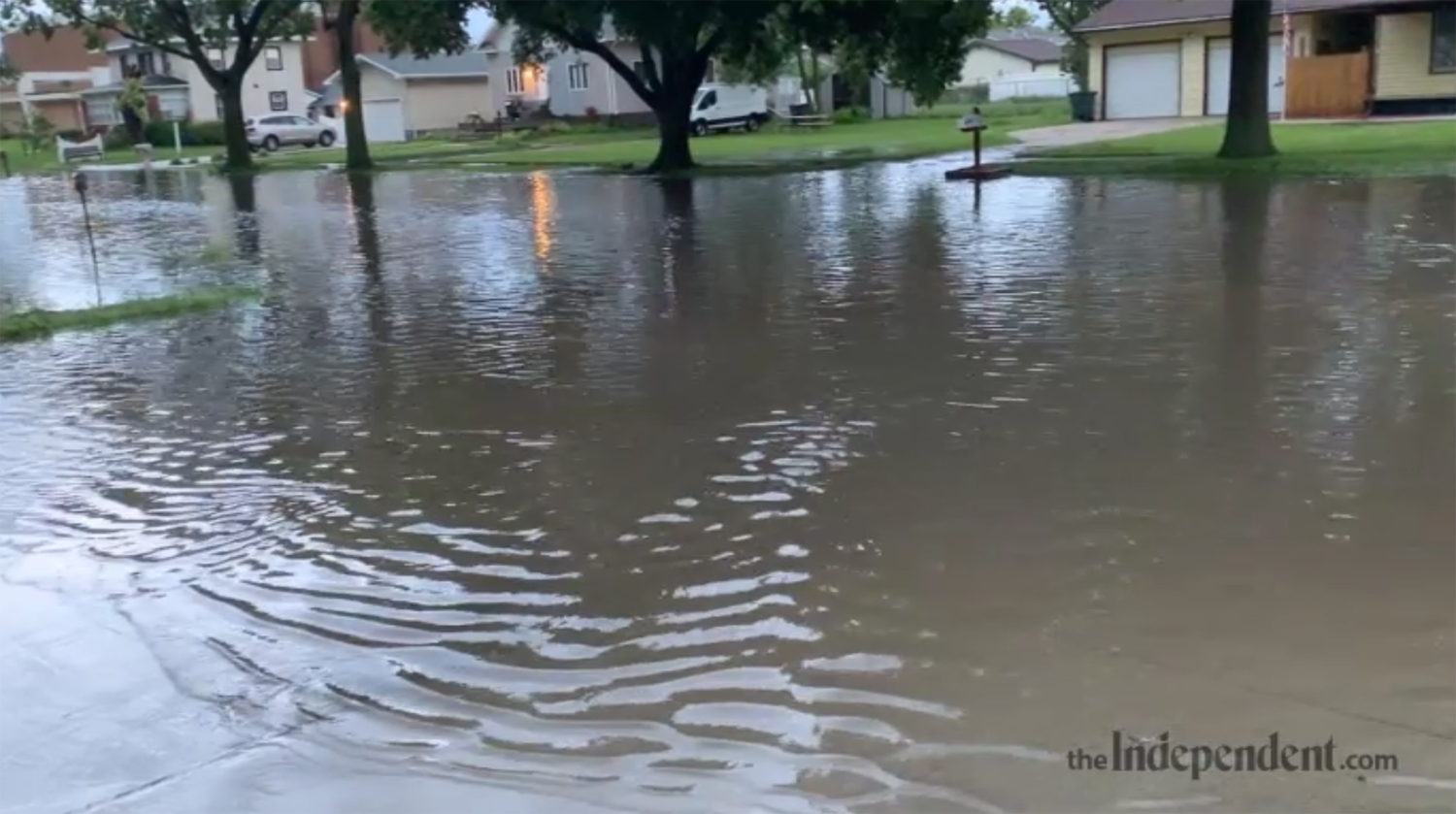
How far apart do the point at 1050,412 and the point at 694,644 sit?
3522 mm

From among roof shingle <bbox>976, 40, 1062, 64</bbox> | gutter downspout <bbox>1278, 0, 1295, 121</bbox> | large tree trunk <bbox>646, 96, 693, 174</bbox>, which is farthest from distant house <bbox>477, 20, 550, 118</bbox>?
gutter downspout <bbox>1278, 0, 1295, 121</bbox>

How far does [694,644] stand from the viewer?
Answer: 16.4 ft

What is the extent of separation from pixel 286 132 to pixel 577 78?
12655mm

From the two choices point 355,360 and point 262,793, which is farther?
point 355,360

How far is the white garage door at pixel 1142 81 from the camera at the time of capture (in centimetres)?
4284

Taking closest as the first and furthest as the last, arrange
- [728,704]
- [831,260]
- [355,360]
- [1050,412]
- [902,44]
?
[728,704]
[1050,412]
[355,360]
[831,260]
[902,44]

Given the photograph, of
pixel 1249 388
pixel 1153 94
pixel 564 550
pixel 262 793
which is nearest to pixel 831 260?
pixel 1249 388

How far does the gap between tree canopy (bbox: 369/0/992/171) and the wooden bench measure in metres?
28.2

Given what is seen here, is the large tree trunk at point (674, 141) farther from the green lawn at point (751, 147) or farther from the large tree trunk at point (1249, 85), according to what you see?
the large tree trunk at point (1249, 85)

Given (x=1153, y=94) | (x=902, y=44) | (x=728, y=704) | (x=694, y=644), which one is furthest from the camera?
(x=1153, y=94)

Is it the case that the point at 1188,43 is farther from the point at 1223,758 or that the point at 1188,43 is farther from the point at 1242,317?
the point at 1223,758

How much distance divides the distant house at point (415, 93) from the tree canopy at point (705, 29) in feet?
110

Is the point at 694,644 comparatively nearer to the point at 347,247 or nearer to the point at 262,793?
the point at 262,793

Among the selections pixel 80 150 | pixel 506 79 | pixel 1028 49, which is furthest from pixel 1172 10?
pixel 80 150
